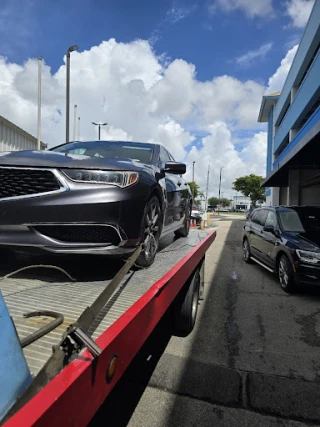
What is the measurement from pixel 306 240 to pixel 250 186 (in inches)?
2175

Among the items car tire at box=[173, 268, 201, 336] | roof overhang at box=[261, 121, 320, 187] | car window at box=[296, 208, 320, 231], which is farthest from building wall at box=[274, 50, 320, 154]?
car tire at box=[173, 268, 201, 336]

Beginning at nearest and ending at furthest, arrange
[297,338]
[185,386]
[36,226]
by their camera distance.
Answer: [36,226]
[185,386]
[297,338]

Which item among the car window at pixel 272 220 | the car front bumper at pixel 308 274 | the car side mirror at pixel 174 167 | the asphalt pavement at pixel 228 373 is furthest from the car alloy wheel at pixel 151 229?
the car window at pixel 272 220

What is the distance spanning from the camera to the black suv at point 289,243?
5566 millimetres

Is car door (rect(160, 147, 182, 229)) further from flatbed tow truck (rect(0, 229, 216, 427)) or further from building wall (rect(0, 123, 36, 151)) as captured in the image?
building wall (rect(0, 123, 36, 151))

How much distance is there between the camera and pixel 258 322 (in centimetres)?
452

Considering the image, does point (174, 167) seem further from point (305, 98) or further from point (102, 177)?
point (305, 98)

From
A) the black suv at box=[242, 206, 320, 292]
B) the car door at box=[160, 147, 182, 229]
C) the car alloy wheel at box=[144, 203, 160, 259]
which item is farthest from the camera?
the black suv at box=[242, 206, 320, 292]

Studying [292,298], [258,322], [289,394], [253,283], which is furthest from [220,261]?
[289,394]

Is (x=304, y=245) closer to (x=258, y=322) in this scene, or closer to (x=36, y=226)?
(x=258, y=322)

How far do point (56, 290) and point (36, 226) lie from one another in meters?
0.53

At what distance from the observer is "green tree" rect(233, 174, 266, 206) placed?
59.0m

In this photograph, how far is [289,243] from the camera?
600cm

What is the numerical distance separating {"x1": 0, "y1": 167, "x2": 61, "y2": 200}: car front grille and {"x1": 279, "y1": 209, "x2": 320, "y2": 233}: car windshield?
209 inches
